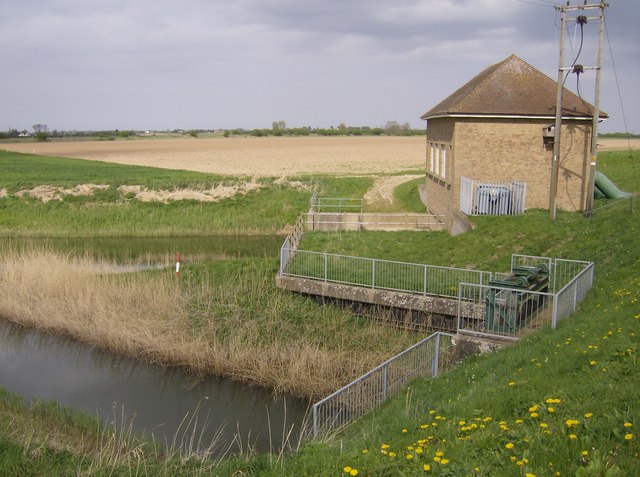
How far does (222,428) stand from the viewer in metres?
11.8

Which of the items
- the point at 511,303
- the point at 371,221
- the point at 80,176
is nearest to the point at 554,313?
the point at 511,303

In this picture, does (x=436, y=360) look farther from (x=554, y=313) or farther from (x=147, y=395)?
(x=147, y=395)

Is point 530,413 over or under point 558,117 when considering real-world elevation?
under

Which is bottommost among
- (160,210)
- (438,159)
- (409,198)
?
(160,210)

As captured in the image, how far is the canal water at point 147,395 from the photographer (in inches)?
463

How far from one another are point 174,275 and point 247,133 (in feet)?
438

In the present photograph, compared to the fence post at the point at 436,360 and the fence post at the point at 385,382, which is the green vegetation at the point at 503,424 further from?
the fence post at the point at 436,360

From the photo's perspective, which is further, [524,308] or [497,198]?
[497,198]

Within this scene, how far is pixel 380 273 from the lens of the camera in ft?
54.2

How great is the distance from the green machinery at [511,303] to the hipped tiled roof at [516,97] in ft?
34.3

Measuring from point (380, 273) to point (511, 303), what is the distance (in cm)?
511

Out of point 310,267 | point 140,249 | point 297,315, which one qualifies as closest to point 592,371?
point 297,315

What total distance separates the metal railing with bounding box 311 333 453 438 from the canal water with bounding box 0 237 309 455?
742mm

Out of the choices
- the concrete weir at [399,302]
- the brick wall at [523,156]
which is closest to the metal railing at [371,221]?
the brick wall at [523,156]
